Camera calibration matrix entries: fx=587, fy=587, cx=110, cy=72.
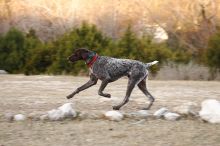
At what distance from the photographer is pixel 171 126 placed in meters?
10.3

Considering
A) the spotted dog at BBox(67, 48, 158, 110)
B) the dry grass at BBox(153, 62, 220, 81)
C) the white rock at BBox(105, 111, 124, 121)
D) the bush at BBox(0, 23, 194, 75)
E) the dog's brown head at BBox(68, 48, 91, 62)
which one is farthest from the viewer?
the bush at BBox(0, 23, 194, 75)

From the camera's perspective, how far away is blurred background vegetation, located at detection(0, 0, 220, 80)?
2459 cm

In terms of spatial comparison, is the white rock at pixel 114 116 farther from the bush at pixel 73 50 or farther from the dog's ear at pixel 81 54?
the bush at pixel 73 50

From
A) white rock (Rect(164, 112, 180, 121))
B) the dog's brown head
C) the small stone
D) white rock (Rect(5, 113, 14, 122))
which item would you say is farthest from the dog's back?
white rock (Rect(5, 113, 14, 122))

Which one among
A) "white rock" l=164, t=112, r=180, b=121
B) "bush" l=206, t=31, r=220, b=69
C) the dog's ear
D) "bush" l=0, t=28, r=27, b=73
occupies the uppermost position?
the dog's ear

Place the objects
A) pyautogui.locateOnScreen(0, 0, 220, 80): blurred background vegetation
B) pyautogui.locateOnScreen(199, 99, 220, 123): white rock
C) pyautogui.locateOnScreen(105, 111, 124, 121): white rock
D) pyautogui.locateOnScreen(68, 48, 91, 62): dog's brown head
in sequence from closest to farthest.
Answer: pyautogui.locateOnScreen(199, 99, 220, 123): white rock, pyautogui.locateOnScreen(105, 111, 124, 121): white rock, pyautogui.locateOnScreen(68, 48, 91, 62): dog's brown head, pyautogui.locateOnScreen(0, 0, 220, 80): blurred background vegetation

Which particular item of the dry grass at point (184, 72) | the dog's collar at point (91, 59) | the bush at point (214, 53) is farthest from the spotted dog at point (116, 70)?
the bush at point (214, 53)

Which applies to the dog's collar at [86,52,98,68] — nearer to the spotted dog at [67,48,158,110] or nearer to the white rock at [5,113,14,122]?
the spotted dog at [67,48,158,110]

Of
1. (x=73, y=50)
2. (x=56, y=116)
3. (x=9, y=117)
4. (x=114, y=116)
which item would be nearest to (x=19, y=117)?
(x=9, y=117)

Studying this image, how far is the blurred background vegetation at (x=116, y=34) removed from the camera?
24.6 meters

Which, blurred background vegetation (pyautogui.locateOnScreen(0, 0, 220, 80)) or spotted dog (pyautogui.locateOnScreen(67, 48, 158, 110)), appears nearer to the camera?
spotted dog (pyautogui.locateOnScreen(67, 48, 158, 110))

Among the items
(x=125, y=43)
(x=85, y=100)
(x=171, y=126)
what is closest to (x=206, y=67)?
(x=125, y=43)

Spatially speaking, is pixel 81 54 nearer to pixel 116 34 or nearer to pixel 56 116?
pixel 56 116

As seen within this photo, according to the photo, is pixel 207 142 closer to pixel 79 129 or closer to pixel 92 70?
pixel 79 129
